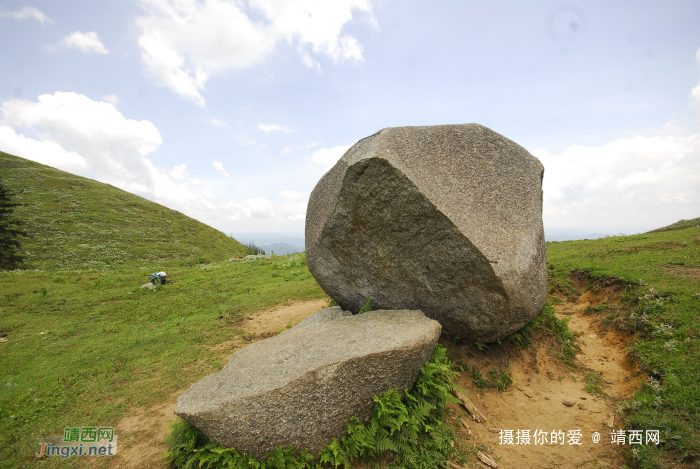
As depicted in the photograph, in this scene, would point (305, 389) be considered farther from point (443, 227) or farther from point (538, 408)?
point (538, 408)

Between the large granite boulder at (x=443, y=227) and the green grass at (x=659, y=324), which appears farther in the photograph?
the large granite boulder at (x=443, y=227)

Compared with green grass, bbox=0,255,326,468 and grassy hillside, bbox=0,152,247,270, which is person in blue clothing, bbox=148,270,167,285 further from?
grassy hillside, bbox=0,152,247,270

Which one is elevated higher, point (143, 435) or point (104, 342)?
point (104, 342)

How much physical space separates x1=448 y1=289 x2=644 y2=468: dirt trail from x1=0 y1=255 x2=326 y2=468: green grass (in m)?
7.80

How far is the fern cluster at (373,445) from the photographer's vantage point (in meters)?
5.46

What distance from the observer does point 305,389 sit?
554 centimetres

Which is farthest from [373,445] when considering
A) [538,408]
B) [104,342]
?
[104,342]

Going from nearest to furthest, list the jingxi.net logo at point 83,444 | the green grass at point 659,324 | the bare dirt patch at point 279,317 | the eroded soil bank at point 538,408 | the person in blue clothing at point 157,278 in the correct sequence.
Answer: the green grass at point 659,324
the eroded soil bank at point 538,408
the jingxi.net logo at point 83,444
the bare dirt patch at point 279,317
the person in blue clothing at point 157,278

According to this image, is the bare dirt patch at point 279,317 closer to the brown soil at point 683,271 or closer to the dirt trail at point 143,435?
the dirt trail at point 143,435

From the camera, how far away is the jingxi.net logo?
22.0ft

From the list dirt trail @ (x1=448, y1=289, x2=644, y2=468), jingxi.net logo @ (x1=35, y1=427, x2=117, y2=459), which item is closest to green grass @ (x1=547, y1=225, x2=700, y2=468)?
dirt trail @ (x1=448, y1=289, x2=644, y2=468)

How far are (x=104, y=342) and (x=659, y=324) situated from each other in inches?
714

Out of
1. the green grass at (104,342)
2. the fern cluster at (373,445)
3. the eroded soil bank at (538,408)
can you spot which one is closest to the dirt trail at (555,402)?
Answer: the eroded soil bank at (538,408)

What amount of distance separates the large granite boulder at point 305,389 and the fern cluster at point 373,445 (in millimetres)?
158
